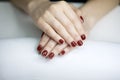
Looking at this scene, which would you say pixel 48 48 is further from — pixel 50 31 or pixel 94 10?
pixel 94 10

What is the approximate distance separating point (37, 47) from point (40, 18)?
0.31 feet

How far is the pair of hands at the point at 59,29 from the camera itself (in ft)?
2.12

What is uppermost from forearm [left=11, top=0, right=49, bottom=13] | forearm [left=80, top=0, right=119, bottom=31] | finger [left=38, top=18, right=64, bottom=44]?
forearm [left=80, top=0, right=119, bottom=31]

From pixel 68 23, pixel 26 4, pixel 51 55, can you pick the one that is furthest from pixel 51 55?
pixel 26 4

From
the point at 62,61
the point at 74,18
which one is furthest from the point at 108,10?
the point at 62,61

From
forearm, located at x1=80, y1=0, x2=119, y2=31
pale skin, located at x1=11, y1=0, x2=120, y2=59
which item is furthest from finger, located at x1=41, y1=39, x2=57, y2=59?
forearm, located at x1=80, y1=0, x2=119, y2=31

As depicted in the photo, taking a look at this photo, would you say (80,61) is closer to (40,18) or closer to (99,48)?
(99,48)

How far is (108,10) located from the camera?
854mm

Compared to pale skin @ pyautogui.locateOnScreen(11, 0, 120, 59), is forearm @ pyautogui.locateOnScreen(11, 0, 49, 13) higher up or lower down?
higher up

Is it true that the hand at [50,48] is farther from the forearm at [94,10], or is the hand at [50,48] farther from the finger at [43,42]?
the forearm at [94,10]

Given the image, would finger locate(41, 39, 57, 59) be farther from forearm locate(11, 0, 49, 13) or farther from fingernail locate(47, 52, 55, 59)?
forearm locate(11, 0, 49, 13)

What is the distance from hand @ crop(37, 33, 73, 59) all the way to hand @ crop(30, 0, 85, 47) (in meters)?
0.01

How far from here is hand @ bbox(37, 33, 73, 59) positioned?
624 millimetres

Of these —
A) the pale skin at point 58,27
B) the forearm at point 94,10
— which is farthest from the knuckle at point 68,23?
the forearm at point 94,10
